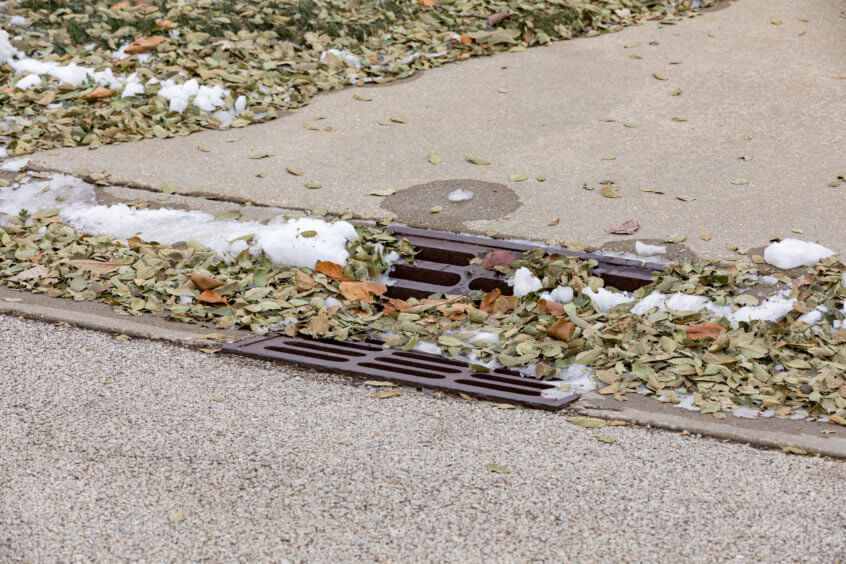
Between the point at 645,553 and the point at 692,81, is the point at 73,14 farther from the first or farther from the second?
the point at 645,553

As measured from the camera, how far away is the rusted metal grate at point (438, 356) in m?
3.03

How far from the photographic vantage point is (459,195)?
4395 mm

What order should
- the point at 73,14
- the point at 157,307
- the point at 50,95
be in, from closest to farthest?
the point at 157,307 < the point at 50,95 < the point at 73,14

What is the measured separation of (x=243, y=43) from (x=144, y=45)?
684 mm

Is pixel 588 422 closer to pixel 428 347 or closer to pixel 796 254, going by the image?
pixel 428 347

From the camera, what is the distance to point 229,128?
528cm

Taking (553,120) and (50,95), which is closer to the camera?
(553,120)

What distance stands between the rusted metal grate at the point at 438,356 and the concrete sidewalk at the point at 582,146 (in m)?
0.19

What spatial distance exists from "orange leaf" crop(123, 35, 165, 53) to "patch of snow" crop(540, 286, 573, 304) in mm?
3864

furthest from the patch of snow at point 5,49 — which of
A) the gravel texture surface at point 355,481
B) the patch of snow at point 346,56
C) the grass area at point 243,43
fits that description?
the gravel texture surface at point 355,481

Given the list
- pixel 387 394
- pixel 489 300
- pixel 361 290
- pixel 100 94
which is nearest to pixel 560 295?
pixel 489 300

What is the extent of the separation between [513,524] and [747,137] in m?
3.26

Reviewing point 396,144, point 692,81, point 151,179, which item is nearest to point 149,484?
point 151,179

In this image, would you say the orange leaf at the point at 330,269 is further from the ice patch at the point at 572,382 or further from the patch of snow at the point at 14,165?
the patch of snow at the point at 14,165
